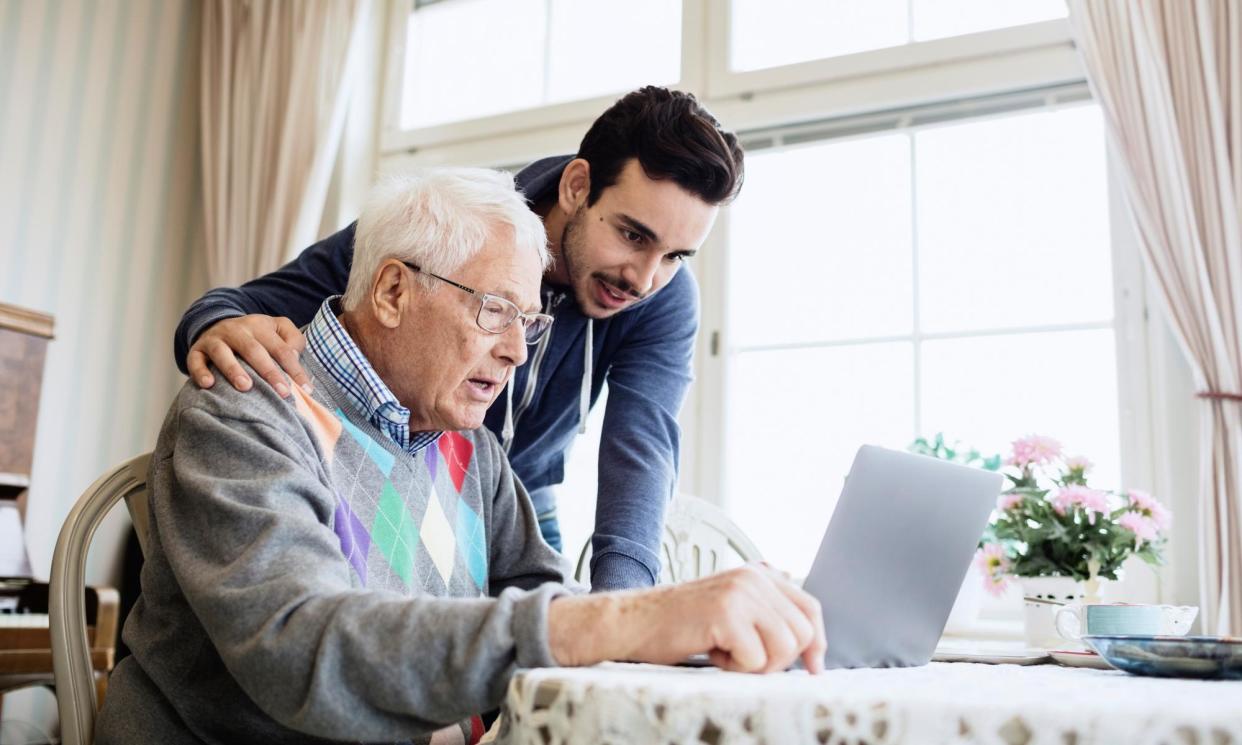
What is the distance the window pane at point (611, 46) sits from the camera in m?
3.42

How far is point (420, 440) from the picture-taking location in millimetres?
1364

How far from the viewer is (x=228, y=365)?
1.15m

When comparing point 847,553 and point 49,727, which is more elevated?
point 847,553

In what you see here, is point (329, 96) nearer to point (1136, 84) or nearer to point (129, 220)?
point (129, 220)

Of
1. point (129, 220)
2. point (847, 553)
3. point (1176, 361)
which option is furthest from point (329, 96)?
point (847, 553)

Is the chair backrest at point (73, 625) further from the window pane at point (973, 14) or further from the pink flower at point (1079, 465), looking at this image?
the window pane at point (973, 14)

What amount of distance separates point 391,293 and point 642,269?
19.4 inches

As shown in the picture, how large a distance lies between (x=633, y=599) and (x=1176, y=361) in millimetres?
2223

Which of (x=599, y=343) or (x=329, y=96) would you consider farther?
(x=329, y=96)

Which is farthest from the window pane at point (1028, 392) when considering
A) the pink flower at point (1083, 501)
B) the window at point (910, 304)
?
the pink flower at point (1083, 501)

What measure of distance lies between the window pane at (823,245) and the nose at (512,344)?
182 cm

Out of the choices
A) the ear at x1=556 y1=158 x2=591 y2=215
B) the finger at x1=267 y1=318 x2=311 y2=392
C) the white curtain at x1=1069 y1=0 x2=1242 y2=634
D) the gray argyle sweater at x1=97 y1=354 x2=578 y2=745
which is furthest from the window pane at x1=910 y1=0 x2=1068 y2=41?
the finger at x1=267 y1=318 x2=311 y2=392

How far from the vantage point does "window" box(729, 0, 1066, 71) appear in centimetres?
294

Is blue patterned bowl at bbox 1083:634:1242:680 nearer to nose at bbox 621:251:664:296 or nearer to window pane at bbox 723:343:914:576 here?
nose at bbox 621:251:664:296
